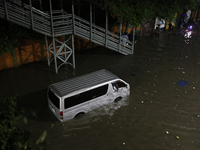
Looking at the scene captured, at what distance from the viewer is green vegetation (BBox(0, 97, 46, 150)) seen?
131 inches

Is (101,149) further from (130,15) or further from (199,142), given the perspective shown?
(130,15)

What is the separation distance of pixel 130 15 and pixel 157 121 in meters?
9.11

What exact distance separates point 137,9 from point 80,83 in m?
9.18

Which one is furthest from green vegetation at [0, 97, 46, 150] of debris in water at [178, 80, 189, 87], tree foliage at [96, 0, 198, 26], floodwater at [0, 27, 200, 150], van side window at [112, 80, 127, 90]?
tree foliage at [96, 0, 198, 26]

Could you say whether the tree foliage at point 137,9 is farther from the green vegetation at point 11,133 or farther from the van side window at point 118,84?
the green vegetation at point 11,133

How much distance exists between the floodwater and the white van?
1.63ft

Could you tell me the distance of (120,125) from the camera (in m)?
8.04

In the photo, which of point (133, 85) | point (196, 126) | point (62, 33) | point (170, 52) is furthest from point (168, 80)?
point (62, 33)

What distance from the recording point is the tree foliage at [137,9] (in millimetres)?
13301

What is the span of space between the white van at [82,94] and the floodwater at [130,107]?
19.5 inches

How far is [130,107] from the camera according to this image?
923 centimetres

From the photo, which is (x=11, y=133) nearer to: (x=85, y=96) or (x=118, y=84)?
(x=85, y=96)

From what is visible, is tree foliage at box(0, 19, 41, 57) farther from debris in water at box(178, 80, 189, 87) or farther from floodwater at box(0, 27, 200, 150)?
debris in water at box(178, 80, 189, 87)

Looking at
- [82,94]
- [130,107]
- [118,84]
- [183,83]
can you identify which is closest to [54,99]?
[82,94]
